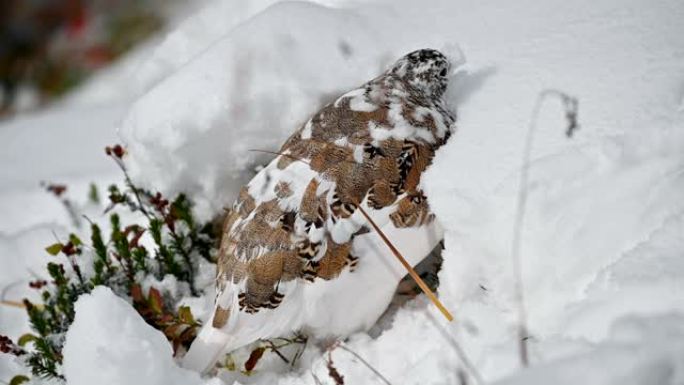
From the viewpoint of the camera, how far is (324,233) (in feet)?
5.43

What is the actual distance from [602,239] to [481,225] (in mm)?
276

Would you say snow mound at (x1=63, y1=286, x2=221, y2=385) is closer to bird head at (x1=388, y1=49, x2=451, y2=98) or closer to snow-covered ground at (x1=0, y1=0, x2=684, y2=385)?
snow-covered ground at (x1=0, y1=0, x2=684, y2=385)

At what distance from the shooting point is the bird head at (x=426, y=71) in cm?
195

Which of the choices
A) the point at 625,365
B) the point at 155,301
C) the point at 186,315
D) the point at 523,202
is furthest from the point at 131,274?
the point at 625,365

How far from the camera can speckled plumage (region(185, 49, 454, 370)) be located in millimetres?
1650

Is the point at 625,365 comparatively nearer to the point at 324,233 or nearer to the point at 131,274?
the point at 324,233

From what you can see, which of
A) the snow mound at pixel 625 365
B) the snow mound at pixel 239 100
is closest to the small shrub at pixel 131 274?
the snow mound at pixel 239 100

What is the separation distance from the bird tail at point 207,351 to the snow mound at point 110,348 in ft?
0.39

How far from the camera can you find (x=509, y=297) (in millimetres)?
1406

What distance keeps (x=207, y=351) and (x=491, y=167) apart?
2.99 ft

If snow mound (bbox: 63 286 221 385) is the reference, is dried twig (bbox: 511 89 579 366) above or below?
below

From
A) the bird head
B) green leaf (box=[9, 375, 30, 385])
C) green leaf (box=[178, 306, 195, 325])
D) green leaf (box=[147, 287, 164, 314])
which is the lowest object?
green leaf (box=[178, 306, 195, 325])

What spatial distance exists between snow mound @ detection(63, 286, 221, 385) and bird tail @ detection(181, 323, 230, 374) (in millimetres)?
118

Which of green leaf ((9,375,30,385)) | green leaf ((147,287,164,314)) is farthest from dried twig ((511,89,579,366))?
green leaf ((9,375,30,385))
